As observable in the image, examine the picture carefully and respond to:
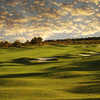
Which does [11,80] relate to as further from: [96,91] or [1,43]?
[1,43]

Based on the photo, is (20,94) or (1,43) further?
(1,43)

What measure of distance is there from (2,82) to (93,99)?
1.77 m

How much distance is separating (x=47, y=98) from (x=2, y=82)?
4.49ft

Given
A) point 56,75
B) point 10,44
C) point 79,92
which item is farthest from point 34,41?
point 79,92

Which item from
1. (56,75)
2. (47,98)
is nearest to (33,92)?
(47,98)

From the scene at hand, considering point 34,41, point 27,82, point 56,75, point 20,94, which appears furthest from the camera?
point 34,41

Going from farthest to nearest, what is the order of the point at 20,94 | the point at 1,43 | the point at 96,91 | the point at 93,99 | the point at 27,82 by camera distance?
the point at 1,43
the point at 27,82
the point at 96,91
the point at 20,94
the point at 93,99

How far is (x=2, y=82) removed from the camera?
323 centimetres

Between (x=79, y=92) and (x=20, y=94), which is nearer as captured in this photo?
(x=20, y=94)

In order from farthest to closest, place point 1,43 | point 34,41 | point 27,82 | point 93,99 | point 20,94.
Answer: point 34,41, point 1,43, point 27,82, point 20,94, point 93,99

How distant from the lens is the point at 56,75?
4035 millimetres

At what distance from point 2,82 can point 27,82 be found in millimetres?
438

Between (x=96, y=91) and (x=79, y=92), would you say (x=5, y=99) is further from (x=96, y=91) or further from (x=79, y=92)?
(x=96, y=91)

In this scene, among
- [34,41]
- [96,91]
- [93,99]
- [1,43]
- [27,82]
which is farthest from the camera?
[34,41]
